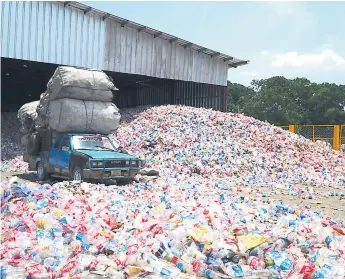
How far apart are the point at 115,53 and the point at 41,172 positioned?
11.9 meters

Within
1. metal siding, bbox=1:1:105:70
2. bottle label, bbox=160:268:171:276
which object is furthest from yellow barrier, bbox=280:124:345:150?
bottle label, bbox=160:268:171:276

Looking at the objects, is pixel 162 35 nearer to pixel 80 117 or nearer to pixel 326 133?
pixel 326 133

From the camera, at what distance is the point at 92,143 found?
39.7ft

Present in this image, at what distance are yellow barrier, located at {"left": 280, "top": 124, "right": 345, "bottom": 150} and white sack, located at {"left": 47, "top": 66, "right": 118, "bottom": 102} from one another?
16.3 metres

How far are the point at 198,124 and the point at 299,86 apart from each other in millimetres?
45912

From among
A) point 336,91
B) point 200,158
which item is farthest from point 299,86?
point 200,158

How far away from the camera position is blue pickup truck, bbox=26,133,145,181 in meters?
10.9

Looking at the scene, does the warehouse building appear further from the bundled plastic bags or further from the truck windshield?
the truck windshield

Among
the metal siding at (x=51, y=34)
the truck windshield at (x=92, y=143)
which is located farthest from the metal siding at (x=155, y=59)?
the truck windshield at (x=92, y=143)

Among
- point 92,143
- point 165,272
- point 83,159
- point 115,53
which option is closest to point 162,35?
point 115,53

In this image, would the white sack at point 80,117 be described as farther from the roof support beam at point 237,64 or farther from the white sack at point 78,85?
the roof support beam at point 237,64

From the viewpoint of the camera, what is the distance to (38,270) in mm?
4484

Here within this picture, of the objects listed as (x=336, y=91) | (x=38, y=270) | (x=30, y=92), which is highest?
(x=336, y=91)

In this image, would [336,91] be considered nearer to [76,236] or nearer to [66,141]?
[66,141]
